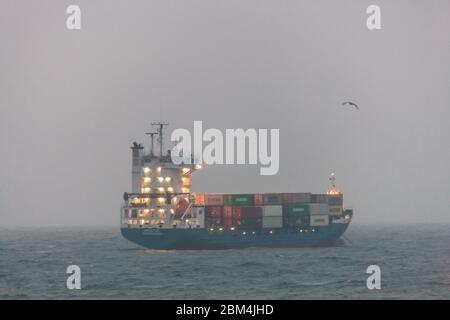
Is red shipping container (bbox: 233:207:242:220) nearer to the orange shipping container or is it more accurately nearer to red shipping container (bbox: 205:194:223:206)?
red shipping container (bbox: 205:194:223:206)

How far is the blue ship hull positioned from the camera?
98188 mm

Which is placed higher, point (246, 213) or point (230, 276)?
point (246, 213)

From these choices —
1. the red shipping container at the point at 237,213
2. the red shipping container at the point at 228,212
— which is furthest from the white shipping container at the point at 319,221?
the red shipping container at the point at 228,212

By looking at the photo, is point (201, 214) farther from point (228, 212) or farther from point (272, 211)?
point (272, 211)

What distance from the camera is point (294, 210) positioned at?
10244 centimetres

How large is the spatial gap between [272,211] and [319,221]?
6.34 m

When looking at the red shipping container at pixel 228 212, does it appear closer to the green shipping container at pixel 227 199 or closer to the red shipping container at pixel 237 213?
the red shipping container at pixel 237 213

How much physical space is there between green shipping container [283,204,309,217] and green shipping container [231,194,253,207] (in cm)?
417

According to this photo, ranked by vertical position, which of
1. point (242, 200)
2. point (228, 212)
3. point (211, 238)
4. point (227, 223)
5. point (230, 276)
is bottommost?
point (230, 276)

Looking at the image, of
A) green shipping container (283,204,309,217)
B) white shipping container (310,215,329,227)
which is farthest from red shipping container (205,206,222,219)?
white shipping container (310,215,329,227)

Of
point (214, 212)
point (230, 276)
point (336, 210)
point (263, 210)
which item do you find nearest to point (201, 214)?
point (214, 212)

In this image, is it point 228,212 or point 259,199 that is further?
point 259,199
